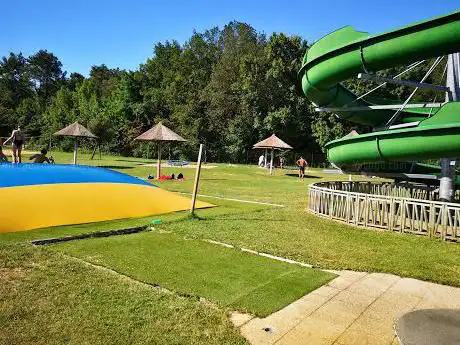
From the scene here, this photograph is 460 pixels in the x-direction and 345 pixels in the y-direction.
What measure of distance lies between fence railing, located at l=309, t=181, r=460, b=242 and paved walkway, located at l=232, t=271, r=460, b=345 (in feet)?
13.0

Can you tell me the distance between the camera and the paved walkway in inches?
180

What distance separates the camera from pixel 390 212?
11.1m

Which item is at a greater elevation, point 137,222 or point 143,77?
point 143,77

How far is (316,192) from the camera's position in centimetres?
1348

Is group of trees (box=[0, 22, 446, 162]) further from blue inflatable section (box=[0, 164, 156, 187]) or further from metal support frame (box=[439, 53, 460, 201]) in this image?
blue inflatable section (box=[0, 164, 156, 187])

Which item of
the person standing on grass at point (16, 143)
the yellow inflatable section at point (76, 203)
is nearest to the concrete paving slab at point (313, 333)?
the yellow inflatable section at point (76, 203)

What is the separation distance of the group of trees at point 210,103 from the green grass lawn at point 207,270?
133 ft

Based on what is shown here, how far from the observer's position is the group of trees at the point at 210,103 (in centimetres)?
5003

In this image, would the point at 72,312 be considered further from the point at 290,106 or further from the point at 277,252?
the point at 290,106

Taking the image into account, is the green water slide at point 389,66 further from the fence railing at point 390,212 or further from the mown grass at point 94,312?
the mown grass at point 94,312

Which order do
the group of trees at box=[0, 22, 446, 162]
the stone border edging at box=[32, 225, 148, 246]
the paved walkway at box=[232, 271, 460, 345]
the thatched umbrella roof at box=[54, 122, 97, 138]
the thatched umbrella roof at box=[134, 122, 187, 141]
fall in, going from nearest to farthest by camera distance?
the paved walkway at box=[232, 271, 460, 345], the stone border edging at box=[32, 225, 148, 246], the thatched umbrella roof at box=[134, 122, 187, 141], the thatched umbrella roof at box=[54, 122, 97, 138], the group of trees at box=[0, 22, 446, 162]

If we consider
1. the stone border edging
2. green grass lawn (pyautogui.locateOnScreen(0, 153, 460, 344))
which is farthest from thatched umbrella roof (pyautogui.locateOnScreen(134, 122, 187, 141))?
the stone border edging

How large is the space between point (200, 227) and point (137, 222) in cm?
172

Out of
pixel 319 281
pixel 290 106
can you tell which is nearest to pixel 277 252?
pixel 319 281
